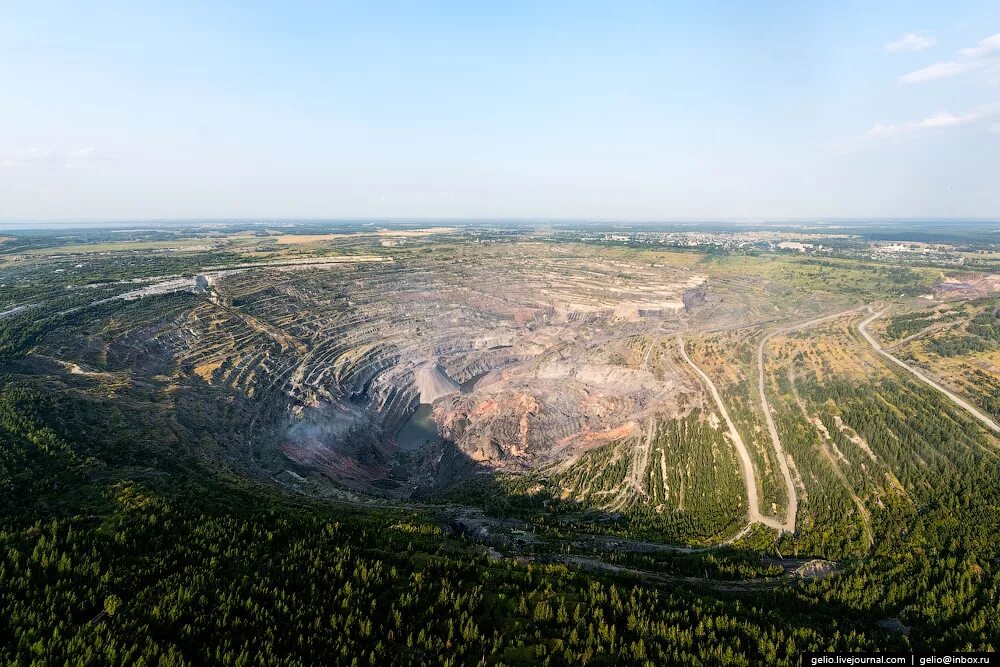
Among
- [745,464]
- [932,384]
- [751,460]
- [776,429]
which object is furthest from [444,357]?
[932,384]

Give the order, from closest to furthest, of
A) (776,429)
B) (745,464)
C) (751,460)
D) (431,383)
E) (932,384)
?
(745,464), (751,460), (776,429), (932,384), (431,383)

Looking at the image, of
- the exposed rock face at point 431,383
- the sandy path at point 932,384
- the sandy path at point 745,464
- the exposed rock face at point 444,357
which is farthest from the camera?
the exposed rock face at point 431,383

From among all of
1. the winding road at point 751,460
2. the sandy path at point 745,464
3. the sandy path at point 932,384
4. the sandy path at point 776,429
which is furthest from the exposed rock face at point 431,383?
the sandy path at point 932,384

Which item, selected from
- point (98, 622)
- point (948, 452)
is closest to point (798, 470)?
point (948, 452)

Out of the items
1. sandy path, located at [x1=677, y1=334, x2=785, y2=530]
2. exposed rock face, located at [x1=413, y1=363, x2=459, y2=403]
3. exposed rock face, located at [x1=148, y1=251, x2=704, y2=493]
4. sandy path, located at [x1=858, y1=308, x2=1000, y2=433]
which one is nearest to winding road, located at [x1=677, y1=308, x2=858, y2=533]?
sandy path, located at [x1=677, y1=334, x2=785, y2=530]

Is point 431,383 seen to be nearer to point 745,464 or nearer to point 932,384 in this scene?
point 745,464

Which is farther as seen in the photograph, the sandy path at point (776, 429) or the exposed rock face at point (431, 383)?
the exposed rock face at point (431, 383)

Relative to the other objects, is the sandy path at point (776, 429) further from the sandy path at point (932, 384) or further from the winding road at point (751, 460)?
the sandy path at point (932, 384)

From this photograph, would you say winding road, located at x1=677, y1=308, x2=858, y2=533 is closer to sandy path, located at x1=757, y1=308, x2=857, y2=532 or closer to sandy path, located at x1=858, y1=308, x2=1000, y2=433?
sandy path, located at x1=757, y1=308, x2=857, y2=532
